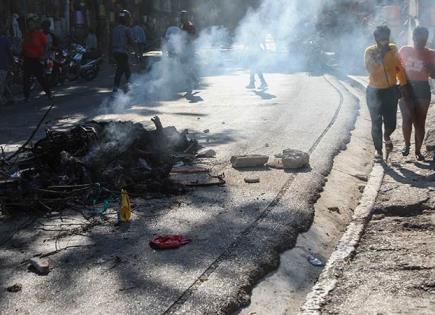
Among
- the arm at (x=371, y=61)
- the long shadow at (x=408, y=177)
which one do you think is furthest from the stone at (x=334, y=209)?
the arm at (x=371, y=61)

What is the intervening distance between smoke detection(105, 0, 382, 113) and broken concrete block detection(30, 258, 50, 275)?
11.7 metres

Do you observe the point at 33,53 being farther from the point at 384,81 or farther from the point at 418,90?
the point at 418,90

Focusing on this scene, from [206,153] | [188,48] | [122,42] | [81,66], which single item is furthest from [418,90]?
[81,66]

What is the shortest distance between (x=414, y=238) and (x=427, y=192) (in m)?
1.26

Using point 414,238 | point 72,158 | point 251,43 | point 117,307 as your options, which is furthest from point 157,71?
point 117,307

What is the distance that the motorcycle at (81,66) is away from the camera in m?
19.2

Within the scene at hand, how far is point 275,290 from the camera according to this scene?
438 centimetres

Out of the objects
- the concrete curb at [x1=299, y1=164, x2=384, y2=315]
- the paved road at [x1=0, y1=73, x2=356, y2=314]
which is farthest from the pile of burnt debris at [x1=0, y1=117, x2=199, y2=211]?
the concrete curb at [x1=299, y1=164, x2=384, y2=315]

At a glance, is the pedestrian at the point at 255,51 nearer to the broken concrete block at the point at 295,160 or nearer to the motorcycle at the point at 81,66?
the motorcycle at the point at 81,66

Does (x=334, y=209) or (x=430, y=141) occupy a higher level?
(x=334, y=209)

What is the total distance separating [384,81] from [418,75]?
0.47 metres

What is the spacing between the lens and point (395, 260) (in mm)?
4949

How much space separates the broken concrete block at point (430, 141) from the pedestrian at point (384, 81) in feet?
1.91

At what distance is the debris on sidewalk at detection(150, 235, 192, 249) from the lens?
4.84 meters
